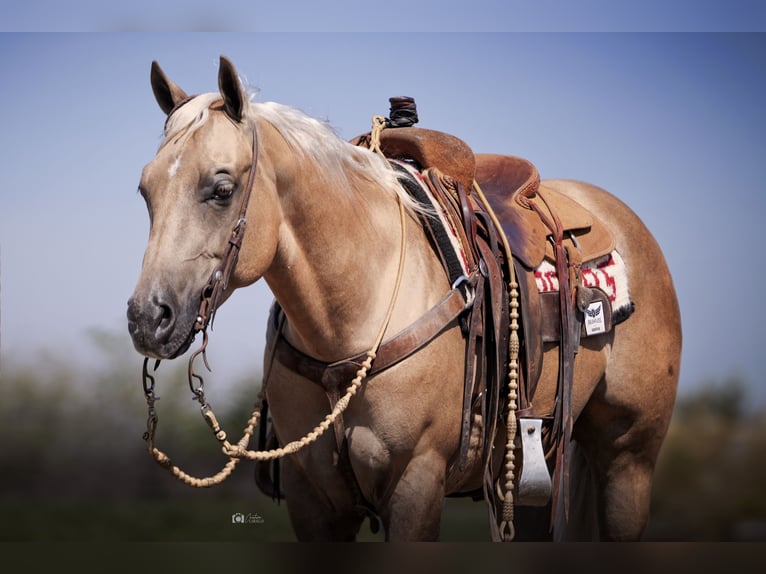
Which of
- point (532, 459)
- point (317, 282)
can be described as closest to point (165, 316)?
point (317, 282)

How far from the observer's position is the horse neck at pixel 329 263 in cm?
252

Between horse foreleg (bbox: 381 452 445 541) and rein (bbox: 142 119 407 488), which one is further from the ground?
rein (bbox: 142 119 407 488)

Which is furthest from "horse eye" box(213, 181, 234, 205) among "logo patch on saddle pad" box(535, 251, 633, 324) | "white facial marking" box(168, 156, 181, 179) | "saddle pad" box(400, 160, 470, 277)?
"logo patch on saddle pad" box(535, 251, 633, 324)

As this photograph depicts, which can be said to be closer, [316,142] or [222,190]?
[222,190]

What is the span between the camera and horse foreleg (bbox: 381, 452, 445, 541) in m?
2.62

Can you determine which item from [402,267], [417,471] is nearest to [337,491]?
[417,471]

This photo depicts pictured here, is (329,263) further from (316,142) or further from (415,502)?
(415,502)

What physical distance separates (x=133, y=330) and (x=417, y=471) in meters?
0.96

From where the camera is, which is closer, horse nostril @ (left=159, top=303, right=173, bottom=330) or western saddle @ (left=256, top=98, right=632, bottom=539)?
horse nostril @ (left=159, top=303, right=173, bottom=330)

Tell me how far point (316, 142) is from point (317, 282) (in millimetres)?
414

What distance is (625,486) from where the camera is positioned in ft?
11.7

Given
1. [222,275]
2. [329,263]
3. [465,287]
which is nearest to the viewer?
[222,275]

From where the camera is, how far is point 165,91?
260 cm

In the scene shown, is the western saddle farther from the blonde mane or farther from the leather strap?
the blonde mane
